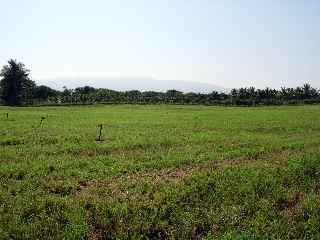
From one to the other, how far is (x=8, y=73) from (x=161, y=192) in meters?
106

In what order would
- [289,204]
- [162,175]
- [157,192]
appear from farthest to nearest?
[162,175], [157,192], [289,204]

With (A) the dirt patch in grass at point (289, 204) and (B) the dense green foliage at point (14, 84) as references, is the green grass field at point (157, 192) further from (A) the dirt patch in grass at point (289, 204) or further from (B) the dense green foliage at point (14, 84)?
(B) the dense green foliage at point (14, 84)

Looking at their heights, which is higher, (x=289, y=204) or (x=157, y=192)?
(x=157, y=192)

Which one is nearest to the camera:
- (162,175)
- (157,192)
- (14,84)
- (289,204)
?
(289,204)

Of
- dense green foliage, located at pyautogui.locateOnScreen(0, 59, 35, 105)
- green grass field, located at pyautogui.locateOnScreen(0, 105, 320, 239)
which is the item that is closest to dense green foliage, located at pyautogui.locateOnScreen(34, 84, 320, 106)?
dense green foliage, located at pyautogui.locateOnScreen(0, 59, 35, 105)

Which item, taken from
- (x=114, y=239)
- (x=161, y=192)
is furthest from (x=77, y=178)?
(x=114, y=239)

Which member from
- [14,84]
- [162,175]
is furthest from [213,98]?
[162,175]

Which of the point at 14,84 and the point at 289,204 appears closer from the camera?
the point at 289,204

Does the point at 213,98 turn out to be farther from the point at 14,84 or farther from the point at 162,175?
the point at 162,175

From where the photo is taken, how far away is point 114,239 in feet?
34.8

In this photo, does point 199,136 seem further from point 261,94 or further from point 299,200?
point 261,94

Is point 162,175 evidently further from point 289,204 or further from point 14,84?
point 14,84

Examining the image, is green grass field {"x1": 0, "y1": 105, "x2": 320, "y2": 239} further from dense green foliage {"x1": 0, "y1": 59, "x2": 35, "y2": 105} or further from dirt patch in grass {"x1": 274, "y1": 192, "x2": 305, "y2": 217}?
dense green foliage {"x1": 0, "y1": 59, "x2": 35, "y2": 105}

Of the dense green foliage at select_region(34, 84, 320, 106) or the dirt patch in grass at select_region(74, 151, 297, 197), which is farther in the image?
the dense green foliage at select_region(34, 84, 320, 106)
